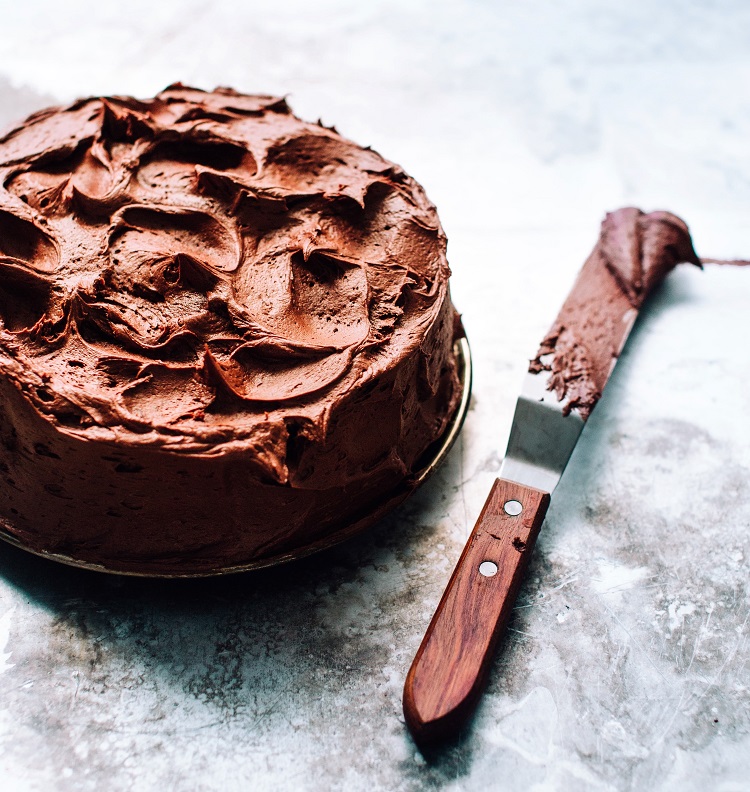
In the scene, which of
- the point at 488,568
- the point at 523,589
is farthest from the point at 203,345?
the point at 523,589

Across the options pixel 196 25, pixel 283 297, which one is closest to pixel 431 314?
pixel 283 297

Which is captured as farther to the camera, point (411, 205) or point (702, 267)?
point (702, 267)

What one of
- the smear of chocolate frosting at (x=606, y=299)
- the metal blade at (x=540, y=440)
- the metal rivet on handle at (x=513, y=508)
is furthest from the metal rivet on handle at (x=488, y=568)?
the smear of chocolate frosting at (x=606, y=299)

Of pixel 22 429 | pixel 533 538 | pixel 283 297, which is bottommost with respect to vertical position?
pixel 533 538

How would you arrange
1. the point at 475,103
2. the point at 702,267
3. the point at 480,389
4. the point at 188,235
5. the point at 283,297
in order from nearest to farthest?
the point at 283,297
the point at 188,235
the point at 480,389
the point at 702,267
the point at 475,103

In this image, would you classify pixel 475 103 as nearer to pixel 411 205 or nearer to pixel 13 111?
pixel 411 205

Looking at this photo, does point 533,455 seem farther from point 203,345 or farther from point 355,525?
point 203,345

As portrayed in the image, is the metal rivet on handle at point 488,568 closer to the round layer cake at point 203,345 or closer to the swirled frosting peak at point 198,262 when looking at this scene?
the round layer cake at point 203,345
